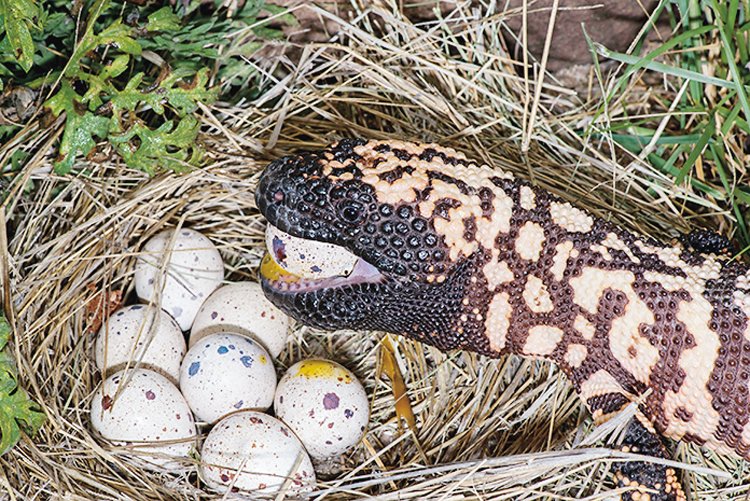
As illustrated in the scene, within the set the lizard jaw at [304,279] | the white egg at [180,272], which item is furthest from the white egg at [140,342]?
the lizard jaw at [304,279]

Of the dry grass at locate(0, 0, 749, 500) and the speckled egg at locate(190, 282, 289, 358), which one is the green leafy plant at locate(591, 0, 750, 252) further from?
the speckled egg at locate(190, 282, 289, 358)

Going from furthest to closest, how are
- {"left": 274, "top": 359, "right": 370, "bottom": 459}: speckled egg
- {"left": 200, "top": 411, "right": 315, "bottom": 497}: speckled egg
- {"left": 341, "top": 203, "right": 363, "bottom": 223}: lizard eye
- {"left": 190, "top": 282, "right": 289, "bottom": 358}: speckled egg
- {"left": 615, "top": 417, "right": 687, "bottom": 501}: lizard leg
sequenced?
1. {"left": 190, "top": 282, "right": 289, "bottom": 358}: speckled egg
2. {"left": 274, "top": 359, "right": 370, "bottom": 459}: speckled egg
3. {"left": 200, "top": 411, "right": 315, "bottom": 497}: speckled egg
4. {"left": 615, "top": 417, "right": 687, "bottom": 501}: lizard leg
5. {"left": 341, "top": 203, "right": 363, "bottom": 223}: lizard eye

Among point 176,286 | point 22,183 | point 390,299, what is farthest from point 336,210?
point 22,183

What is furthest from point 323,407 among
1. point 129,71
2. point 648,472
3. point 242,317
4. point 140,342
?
point 129,71

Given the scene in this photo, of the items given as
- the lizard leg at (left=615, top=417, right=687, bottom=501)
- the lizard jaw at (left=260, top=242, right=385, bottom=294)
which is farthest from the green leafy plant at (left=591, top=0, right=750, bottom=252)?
the lizard jaw at (left=260, top=242, right=385, bottom=294)

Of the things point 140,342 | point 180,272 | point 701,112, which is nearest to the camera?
point 140,342

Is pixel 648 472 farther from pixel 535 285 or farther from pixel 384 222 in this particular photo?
pixel 384 222
